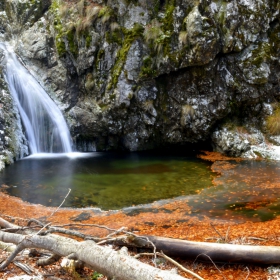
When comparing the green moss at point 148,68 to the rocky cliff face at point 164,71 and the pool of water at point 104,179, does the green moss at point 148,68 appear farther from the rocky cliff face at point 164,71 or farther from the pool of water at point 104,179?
the pool of water at point 104,179

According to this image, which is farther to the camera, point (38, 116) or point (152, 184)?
point (38, 116)

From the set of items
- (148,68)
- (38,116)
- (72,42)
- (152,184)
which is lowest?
(152,184)

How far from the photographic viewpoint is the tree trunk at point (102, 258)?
2818 millimetres

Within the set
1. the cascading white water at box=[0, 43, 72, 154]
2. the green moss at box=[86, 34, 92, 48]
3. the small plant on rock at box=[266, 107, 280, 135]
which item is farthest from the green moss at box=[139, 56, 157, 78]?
the small plant on rock at box=[266, 107, 280, 135]

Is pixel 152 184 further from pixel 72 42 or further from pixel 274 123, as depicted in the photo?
pixel 72 42

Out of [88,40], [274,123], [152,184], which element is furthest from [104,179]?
[274,123]

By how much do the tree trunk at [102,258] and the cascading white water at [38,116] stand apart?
12488 millimetres

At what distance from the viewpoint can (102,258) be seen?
10.6ft

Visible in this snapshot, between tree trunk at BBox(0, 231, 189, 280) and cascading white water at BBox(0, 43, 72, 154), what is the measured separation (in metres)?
12.5

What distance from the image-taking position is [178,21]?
14070 millimetres

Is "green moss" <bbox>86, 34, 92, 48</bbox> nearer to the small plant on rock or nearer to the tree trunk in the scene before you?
the small plant on rock

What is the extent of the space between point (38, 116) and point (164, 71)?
7085 mm

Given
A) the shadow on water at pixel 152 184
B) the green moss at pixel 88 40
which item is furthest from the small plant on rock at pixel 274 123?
the green moss at pixel 88 40

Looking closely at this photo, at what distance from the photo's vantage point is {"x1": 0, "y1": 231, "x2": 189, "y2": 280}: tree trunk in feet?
9.25
